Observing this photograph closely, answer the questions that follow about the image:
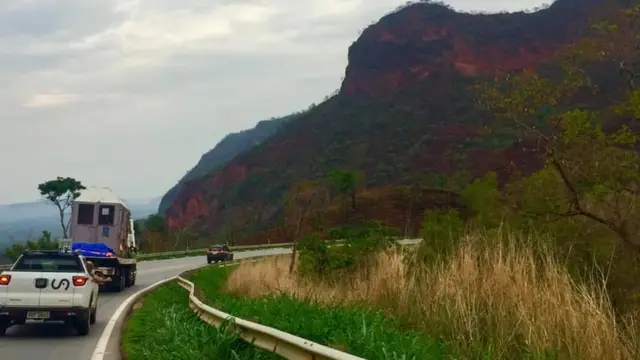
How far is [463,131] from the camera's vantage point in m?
95.1

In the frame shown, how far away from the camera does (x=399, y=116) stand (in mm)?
106938

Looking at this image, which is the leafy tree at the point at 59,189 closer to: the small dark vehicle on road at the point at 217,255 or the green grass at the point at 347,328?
the small dark vehicle on road at the point at 217,255

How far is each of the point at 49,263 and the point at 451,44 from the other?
10579 centimetres

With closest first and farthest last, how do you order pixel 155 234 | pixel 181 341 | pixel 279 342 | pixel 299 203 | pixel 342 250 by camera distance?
pixel 279 342
pixel 181 341
pixel 342 250
pixel 155 234
pixel 299 203

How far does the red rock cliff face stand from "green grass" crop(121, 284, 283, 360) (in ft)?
328

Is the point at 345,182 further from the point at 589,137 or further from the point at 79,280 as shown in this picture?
the point at 79,280

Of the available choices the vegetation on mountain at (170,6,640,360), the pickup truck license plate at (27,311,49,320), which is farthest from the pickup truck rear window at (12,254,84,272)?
the vegetation on mountain at (170,6,640,360)

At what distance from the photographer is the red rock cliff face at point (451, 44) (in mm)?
114312

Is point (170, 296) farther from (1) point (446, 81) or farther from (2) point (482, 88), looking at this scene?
(1) point (446, 81)

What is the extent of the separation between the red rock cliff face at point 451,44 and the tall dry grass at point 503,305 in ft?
331

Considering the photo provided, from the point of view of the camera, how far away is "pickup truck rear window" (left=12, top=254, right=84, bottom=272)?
1705 cm

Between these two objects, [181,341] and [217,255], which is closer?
[181,341]

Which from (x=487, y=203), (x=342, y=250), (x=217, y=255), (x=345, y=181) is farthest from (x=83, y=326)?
(x=345, y=181)

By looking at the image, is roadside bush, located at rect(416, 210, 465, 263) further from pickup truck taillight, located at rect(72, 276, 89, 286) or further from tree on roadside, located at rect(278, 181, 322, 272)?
tree on roadside, located at rect(278, 181, 322, 272)
